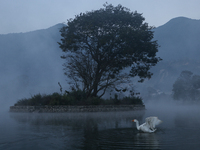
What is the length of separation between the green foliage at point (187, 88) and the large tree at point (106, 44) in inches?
1372

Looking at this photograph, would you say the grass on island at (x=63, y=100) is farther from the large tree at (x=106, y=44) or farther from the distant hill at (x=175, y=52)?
the distant hill at (x=175, y=52)

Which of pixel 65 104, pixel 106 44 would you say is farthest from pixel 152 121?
pixel 106 44

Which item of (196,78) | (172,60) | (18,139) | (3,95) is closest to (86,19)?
(18,139)

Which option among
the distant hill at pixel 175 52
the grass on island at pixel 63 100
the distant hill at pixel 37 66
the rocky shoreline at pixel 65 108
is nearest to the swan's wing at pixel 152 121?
the rocky shoreline at pixel 65 108

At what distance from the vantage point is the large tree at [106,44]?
89.6ft

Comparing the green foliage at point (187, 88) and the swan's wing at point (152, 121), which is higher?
the green foliage at point (187, 88)

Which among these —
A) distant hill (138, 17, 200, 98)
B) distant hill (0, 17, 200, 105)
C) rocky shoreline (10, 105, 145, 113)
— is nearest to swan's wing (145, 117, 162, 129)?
rocky shoreline (10, 105, 145, 113)

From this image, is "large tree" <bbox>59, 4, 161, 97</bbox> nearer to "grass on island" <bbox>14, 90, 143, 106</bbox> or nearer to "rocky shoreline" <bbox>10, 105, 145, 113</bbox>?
"grass on island" <bbox>14, 90, 143, 106</bbox>

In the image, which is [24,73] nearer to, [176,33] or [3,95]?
[3,95]

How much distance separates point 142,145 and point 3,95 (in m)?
68.4

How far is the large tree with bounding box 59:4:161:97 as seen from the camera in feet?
89.6

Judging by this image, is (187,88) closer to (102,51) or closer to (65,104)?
(102,51)

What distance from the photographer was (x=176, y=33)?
17288 cm

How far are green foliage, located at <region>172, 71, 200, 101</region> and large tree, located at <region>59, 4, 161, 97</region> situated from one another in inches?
1372
